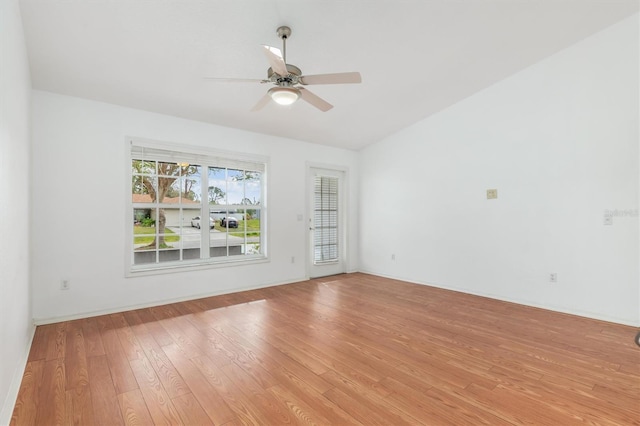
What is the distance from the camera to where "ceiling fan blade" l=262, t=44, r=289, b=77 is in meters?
2.04

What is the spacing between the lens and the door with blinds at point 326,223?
19.0ft

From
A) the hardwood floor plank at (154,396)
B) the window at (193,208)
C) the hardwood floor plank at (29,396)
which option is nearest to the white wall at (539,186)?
the window at (193,208)

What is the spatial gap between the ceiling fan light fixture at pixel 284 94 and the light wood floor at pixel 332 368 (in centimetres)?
221

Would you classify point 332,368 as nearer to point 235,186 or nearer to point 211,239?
point 211,239

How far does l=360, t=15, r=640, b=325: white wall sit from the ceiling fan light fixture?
10.8ft

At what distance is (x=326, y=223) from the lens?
238 inches

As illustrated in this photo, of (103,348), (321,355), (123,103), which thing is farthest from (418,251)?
(123,103)

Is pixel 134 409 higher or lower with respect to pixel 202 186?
lower

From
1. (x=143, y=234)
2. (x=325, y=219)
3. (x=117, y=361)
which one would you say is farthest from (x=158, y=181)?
(x=325, y=219)

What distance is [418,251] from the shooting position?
A: 5.26 metres

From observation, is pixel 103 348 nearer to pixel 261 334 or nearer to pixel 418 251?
pixel 261 334

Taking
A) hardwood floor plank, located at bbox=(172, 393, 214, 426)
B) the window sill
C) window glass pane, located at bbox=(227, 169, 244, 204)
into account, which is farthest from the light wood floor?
window glass pane, located at bbox=(227, 169, 244, 204)

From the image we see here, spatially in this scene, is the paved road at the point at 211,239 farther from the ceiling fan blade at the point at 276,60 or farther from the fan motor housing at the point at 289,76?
the ceiling fan blade at the point at 276,60

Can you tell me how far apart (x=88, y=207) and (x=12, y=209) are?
1651 millimetres
